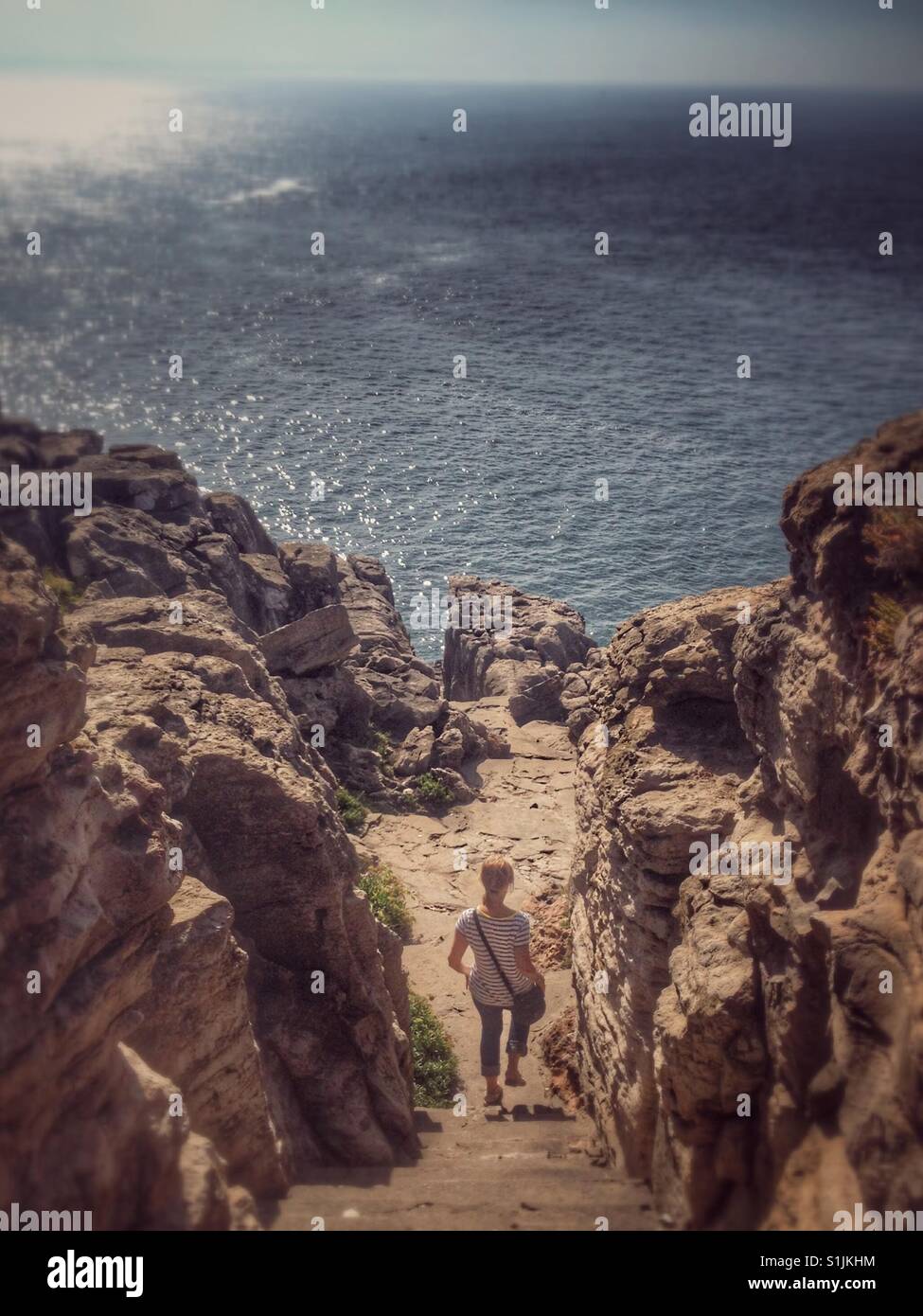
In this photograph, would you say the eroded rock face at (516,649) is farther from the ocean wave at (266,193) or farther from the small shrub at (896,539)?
the small shrub at (896,539)

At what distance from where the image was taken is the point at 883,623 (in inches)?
304

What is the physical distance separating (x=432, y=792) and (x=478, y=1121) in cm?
1376

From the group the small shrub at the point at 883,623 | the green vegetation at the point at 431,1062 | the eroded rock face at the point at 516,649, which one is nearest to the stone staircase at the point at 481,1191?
the green vegetation at the point at 431,1062

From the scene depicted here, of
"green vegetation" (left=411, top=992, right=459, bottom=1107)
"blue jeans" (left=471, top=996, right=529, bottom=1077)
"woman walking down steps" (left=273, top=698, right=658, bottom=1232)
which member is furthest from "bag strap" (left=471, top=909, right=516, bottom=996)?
"green vegetation" (left=411, top=992, right=459, bottom=1107)

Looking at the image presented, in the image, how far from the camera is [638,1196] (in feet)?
27.5

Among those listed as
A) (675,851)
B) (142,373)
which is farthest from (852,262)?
Answer: (675,851)

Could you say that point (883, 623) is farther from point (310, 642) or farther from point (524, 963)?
point (310, 642)

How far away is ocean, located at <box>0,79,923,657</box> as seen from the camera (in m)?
14.9

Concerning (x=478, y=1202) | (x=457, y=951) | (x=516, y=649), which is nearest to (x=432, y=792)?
(x=516, y=649)

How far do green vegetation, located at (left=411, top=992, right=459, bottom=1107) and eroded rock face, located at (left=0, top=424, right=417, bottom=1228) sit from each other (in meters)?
0.84

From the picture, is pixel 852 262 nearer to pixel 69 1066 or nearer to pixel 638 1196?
pixel 638 1196

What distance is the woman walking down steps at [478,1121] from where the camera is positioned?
771 cm

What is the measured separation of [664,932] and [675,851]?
812mm

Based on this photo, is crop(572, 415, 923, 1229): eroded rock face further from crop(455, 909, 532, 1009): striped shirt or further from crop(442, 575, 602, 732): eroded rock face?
crop(442, 575, 602, 732): eroded rock face
